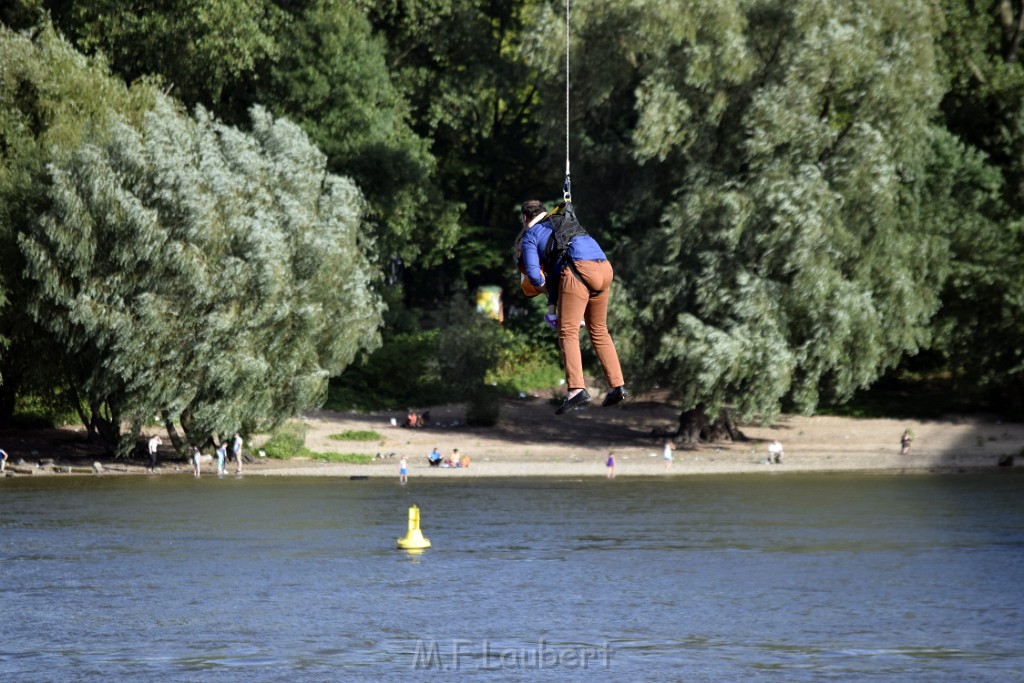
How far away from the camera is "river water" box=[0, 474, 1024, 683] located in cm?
5341

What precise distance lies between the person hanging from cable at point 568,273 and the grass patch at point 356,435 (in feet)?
180

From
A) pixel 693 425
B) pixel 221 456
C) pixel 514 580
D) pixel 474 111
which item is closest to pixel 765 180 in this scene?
pixel 693 425

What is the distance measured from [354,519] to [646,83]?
22.4 metres

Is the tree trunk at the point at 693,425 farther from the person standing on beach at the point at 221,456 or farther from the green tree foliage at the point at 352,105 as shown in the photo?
the person standing on beach at the point at 221,456

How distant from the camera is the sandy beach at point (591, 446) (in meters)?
71.7

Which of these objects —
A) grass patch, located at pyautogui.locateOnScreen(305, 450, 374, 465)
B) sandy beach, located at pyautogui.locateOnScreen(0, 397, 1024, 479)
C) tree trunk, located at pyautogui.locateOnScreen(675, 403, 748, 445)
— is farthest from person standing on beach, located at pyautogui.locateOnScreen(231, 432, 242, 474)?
tree trunk, located at pyautogui.locateOnScreen(675, 403, 748, 445)

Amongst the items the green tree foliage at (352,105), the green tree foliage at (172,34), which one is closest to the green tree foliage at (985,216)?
the green tree foliage at (352,105)

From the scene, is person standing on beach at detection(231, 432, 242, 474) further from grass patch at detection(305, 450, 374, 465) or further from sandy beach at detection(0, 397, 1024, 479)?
grass patch at detection(305, 450, 374, 465)

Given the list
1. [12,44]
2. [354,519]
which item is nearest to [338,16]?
[12,44]

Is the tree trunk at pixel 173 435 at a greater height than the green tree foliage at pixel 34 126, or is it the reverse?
→ the green tree foliage at pixel 34 126

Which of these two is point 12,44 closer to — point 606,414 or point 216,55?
point 216,55

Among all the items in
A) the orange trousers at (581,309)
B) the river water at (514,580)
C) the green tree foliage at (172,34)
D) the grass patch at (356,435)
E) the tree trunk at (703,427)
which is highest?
the green tree foliage at (172,34)

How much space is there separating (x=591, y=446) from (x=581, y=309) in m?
55.3

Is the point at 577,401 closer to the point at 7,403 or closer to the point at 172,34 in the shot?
the point at 172,34
